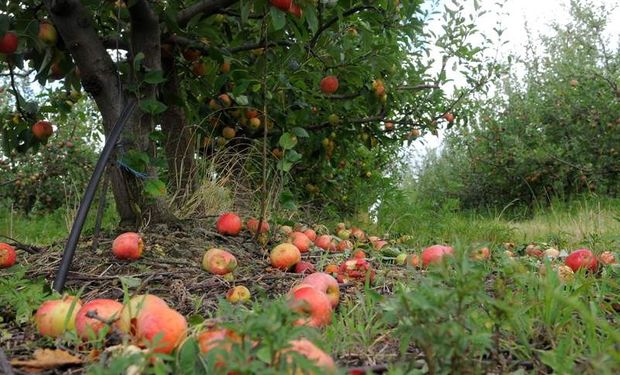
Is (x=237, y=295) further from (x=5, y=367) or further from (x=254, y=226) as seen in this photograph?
(x=254, y=226)

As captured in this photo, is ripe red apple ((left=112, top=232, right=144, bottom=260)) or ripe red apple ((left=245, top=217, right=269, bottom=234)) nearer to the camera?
ripe red apple ((left=112, top=232, right=144, bottom=260))

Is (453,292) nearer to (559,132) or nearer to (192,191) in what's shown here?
(192,191)

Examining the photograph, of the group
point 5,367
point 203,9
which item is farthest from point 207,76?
point 5,367

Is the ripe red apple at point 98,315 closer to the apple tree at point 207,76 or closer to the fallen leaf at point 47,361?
the fallen leaf at point 47,361

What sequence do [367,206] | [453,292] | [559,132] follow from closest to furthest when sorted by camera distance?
[453,292] → [367,206] → [559,132]

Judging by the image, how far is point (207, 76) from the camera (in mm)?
3268

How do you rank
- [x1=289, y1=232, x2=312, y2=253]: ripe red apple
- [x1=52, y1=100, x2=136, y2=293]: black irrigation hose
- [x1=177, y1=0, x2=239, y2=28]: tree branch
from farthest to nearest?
[x1=289, y1=232, x2=312, y2=253]: ripe red apple < [x1=177, y1=0, x2=239, y2=28]: tree branch < [x1=52, y1=100, x2=136, y2=293]: black irrigation hose

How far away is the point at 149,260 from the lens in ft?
7.74

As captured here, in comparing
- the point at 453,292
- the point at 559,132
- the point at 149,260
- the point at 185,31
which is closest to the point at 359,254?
the point at 149,260

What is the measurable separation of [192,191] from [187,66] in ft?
2.56

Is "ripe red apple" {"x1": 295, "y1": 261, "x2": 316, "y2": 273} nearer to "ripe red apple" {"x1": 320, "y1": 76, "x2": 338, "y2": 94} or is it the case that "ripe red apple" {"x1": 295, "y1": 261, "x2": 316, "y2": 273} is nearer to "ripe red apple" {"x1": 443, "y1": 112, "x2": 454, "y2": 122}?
"ripe red apple" {"x1": 320, "y1": 76, "x2": 338, "y2": 94}

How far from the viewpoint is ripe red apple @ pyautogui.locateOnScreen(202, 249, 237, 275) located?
223 centimetres

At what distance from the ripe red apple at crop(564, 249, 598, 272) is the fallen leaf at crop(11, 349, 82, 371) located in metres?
1.94

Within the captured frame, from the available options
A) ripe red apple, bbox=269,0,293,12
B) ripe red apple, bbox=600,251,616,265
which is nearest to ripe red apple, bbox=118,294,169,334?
ripe red apple, bbox=269,0,293,12
